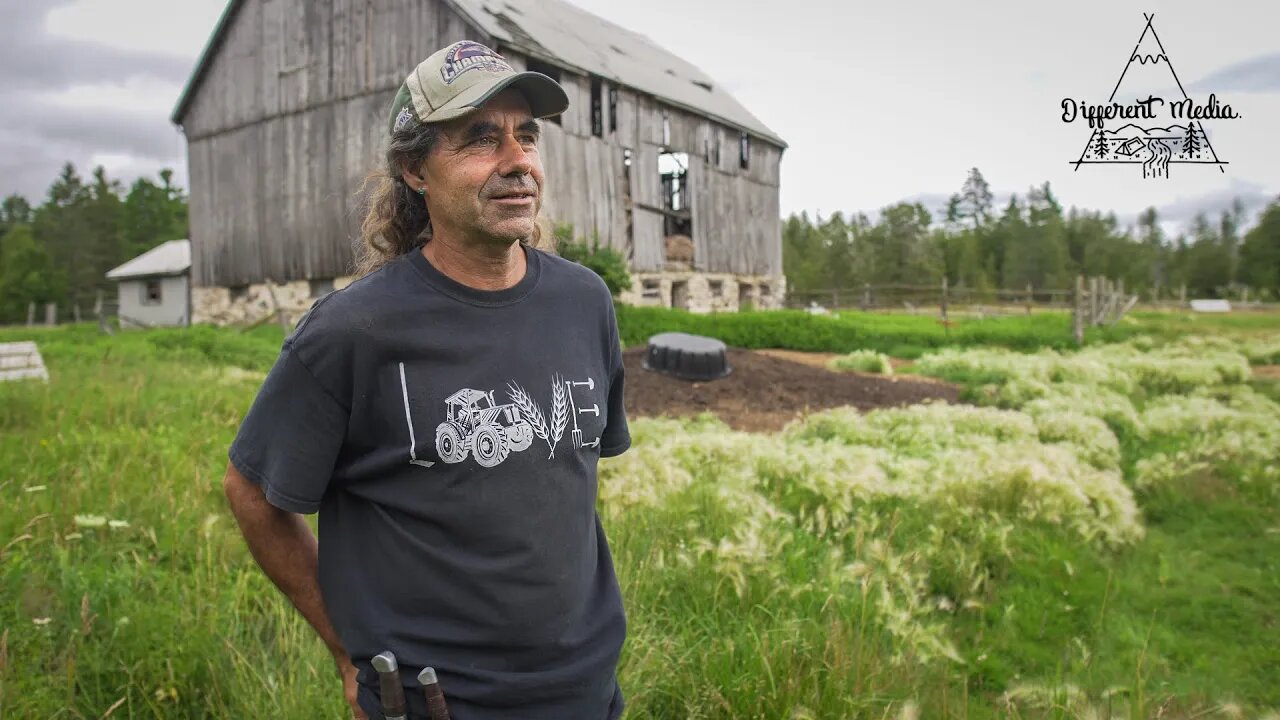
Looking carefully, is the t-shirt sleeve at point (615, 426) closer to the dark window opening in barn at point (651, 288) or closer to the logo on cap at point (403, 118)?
the logo on cap at point (403, 118)

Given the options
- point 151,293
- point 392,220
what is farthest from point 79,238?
point 392,220

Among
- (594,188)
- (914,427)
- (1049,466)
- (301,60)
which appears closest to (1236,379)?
(914,427)

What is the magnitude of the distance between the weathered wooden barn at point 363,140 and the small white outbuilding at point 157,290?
37.0 ft

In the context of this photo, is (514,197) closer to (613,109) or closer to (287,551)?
(287,551)

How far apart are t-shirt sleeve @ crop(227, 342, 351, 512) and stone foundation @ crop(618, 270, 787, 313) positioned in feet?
59.8

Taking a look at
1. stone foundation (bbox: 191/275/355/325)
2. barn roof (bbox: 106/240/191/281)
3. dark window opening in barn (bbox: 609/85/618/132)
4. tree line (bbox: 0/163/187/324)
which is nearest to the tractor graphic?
→ stone foundation (bbox: 191/275/355/325)

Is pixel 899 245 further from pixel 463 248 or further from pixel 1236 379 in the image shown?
pixel 463 248

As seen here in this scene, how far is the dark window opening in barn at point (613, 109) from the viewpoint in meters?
21.8

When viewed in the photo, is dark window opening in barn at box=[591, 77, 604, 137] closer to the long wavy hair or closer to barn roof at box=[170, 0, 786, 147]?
barn roof at box=[170, 0, 786, 147]

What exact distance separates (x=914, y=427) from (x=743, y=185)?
66.5 ft

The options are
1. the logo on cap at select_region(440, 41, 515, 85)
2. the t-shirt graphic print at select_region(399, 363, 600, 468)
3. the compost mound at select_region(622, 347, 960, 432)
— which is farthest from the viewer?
the compost mound at select_region(622, 347, 960, 432)

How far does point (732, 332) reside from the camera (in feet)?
65.3

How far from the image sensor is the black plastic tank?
41.7 feet

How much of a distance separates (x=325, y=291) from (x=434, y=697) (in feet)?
76.0
